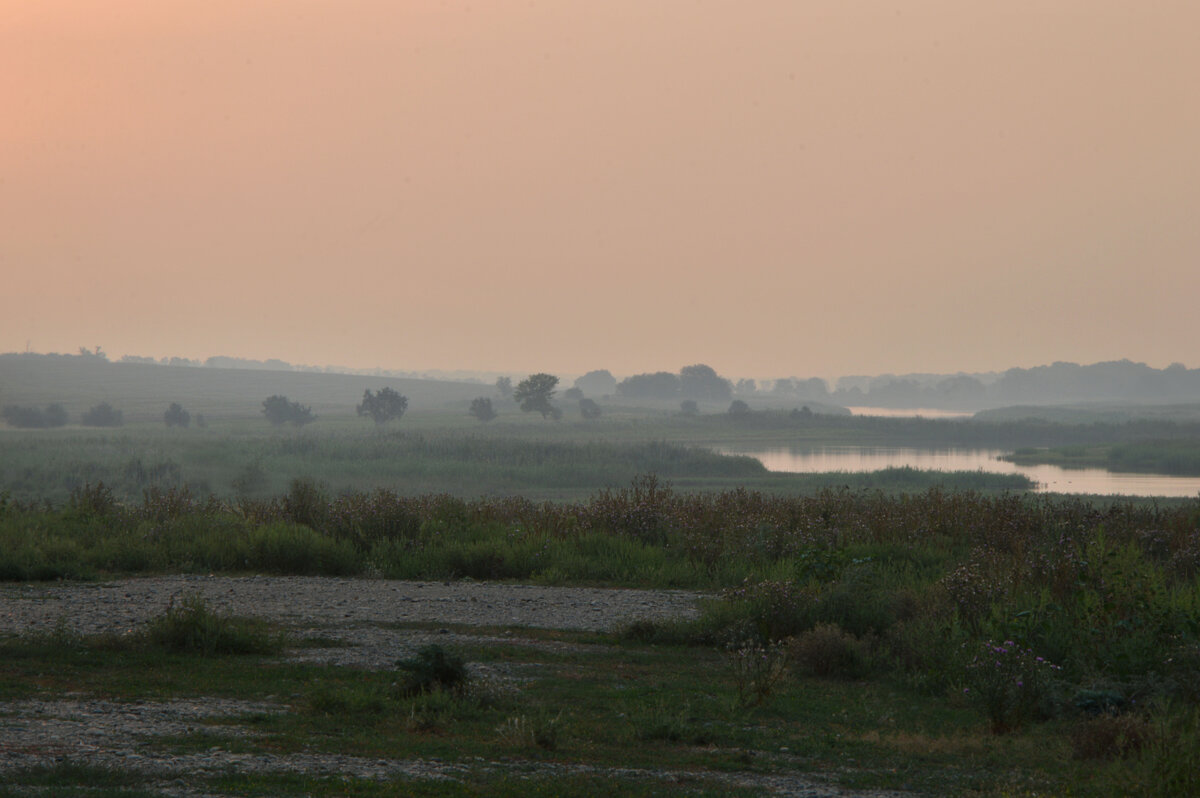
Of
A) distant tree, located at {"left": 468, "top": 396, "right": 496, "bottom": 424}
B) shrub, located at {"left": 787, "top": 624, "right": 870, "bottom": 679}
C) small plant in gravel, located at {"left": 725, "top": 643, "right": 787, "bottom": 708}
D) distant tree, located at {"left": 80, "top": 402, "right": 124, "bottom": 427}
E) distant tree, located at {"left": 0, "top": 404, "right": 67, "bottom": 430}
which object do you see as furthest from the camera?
distant tree, located at {"left": 468, "top": 396, "right": 496, "bottom": 424}

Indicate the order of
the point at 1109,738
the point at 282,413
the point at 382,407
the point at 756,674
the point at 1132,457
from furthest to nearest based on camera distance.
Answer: the point at 382,407 < the point at 282,413 < the point at 1132,457 < the point at 756,674 < the point at 1109,738

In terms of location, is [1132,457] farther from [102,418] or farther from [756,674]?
[102,418]

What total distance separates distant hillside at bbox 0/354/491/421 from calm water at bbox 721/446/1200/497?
73.0 metres

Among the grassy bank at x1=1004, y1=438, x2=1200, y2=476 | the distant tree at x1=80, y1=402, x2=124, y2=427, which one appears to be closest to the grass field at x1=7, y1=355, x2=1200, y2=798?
the grassy bank at x1=1004, y1=438, x2=1200, y2=476

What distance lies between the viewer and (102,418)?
101 meters

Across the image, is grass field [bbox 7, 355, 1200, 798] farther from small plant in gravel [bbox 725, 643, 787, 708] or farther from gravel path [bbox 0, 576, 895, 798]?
gravel path [bbox 0, 576, 895, 798]

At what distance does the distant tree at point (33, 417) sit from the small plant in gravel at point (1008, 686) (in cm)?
10318

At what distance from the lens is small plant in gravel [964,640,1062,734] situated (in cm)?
884

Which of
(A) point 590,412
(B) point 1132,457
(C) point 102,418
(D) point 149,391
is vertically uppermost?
(D) point 149,391

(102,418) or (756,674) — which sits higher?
(756,674)

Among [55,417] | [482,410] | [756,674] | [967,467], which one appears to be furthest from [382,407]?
[756,674]

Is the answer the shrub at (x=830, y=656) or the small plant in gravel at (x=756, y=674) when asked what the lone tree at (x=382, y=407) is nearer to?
the shrub at (x=830, y=656)

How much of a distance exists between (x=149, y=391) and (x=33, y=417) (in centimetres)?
6321

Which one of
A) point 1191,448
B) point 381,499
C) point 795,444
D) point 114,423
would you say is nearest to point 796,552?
point 381,499
